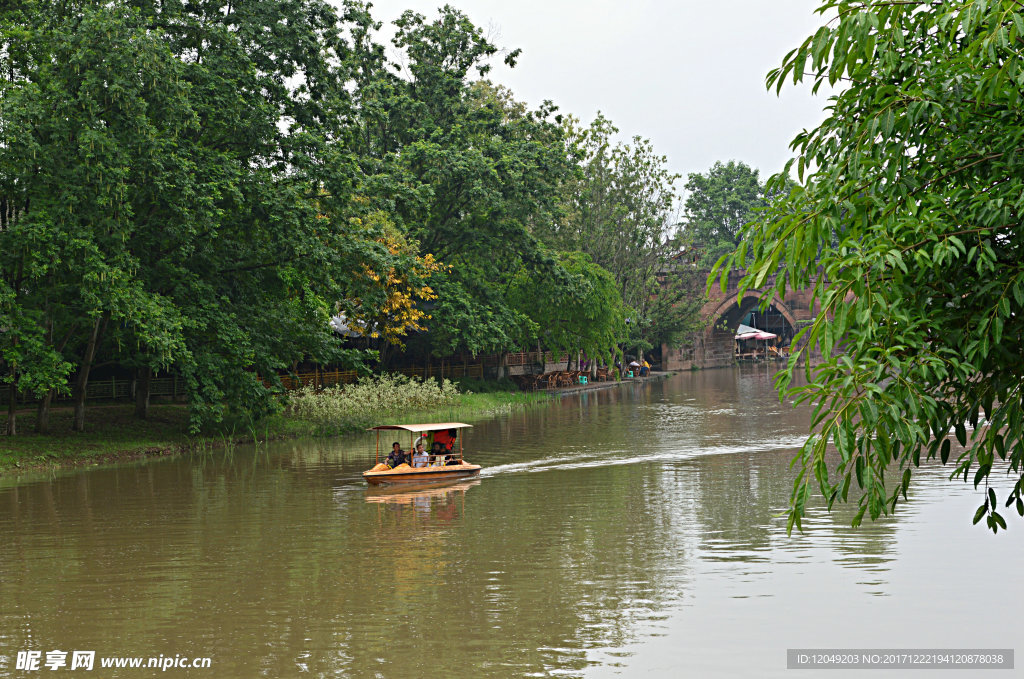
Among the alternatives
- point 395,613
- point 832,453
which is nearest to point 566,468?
point 832,453

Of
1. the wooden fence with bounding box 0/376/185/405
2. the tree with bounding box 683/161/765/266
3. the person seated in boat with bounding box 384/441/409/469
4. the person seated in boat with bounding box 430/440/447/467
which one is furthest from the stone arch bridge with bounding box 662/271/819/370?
the person seated in boat with bounding box 384/441/409/469

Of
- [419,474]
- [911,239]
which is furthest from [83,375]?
[911,239]

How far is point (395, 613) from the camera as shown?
11.1 meters

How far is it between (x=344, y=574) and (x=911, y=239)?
31.9 ft

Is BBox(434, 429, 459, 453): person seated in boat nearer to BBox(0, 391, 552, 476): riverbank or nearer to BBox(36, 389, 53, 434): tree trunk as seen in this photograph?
BBox(0, 391, 552, 476): riverbank

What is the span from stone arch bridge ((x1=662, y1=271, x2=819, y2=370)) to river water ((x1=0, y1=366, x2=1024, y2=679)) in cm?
6114

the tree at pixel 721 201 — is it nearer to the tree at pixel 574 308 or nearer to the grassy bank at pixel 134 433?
the tree at pixel 574 308

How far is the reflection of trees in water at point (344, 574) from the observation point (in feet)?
32.6

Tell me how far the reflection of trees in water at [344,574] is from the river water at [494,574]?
0.15ft

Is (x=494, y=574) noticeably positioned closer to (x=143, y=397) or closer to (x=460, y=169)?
(x=143, y=397)

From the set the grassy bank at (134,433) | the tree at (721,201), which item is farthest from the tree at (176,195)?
the tree at (721,201)

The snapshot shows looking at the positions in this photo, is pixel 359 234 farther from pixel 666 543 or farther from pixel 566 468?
pixel 666 543

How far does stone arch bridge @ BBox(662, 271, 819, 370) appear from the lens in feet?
274

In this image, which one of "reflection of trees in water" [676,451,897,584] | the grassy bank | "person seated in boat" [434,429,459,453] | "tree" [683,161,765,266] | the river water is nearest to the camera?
the river water
